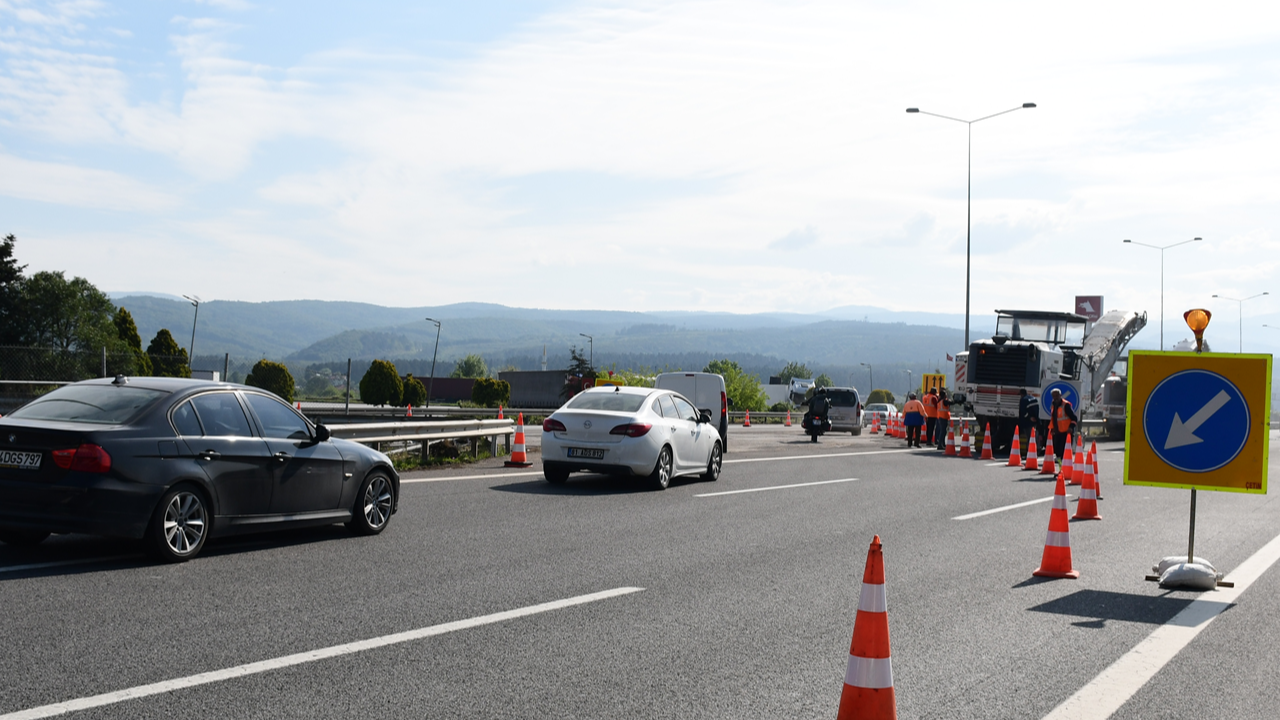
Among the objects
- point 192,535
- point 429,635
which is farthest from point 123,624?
point 192,535

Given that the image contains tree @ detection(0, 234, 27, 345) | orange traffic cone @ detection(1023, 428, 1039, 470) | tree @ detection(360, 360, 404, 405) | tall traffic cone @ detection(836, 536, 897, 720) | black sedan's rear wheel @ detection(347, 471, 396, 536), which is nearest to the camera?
tall traffic cone @ detection(836, 536, 897, 720)

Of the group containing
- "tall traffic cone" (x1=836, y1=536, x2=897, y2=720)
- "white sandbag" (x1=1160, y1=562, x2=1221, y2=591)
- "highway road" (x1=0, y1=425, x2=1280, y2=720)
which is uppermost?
"tall traffic cone" (x1=836, y1=536, x2=897, y2=720)

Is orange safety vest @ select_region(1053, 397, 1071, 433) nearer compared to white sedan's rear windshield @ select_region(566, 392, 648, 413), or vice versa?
white sedan's rear windshield @ select_region(566, 392, 648, 413)

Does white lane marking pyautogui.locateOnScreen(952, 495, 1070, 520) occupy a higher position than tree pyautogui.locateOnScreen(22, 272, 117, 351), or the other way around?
tree pyautogui.locateOnScreen(22, 272, 117, 351)

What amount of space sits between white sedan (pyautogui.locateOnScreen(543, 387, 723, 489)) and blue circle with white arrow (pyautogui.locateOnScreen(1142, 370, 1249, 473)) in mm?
7828

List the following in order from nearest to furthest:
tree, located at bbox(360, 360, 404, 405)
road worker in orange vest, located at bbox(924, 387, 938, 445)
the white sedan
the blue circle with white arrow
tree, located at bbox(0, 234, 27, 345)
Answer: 1. the blue circle with white arrow
2. the white sedan
3. road worker in orange vest, located at bbox(924, 387, 938, 445)
4. tree, located at bbox(0, 234, 27, 345)
5. tree, located at bbox(360, 360, 404, 405)

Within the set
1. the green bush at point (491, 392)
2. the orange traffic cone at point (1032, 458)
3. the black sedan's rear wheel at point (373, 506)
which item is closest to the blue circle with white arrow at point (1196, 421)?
the black sedan's rear wheel at point (373, 506)

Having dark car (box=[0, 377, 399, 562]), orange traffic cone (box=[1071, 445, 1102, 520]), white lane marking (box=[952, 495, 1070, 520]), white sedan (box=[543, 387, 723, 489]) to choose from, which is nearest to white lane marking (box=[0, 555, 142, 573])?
dark car (box=[0, 377, 399, 562])

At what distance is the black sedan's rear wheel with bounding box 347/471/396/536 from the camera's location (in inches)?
414

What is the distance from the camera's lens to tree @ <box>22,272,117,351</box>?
184 feet

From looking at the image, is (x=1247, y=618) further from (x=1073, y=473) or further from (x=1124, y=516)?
(x=1073, y=473)

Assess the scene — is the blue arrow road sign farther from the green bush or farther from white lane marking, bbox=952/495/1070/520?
the green bush

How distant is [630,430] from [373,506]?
5556 millimetres

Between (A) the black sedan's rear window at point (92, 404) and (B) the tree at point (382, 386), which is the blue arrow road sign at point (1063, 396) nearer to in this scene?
(A) the black sedan's rear window at point (92, 404)
